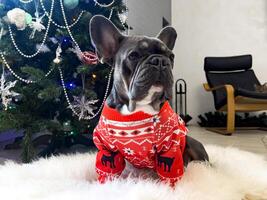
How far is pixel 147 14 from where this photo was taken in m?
4.55

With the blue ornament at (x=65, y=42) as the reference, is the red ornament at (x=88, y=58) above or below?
below

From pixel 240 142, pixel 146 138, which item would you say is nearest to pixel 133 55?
pixel 146 138

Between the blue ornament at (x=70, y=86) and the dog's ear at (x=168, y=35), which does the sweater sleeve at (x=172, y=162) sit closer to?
the dog's ear at (x=168, y=35)

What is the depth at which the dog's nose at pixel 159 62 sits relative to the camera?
39.7 inches

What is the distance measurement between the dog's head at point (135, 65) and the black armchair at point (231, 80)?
2518 mm

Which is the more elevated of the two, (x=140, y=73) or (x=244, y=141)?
(x=140, y=73)

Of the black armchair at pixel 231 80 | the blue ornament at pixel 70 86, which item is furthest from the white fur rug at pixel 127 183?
the black armchair at pixel 231 80

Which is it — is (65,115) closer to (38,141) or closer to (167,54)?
(38,141)

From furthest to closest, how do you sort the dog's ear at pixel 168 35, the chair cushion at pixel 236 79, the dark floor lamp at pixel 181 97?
the dark floor lamp at pixel 181 97 → the chair cushion at pixel 236 79 → the dog's ear at pixel 168 35

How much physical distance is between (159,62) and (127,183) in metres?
0.42

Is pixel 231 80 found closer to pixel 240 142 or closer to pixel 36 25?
pixel 240 142

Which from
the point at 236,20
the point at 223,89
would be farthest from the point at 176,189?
the point at 236,20

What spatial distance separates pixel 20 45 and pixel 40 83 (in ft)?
0.99

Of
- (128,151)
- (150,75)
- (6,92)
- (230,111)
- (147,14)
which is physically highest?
(147,14)
